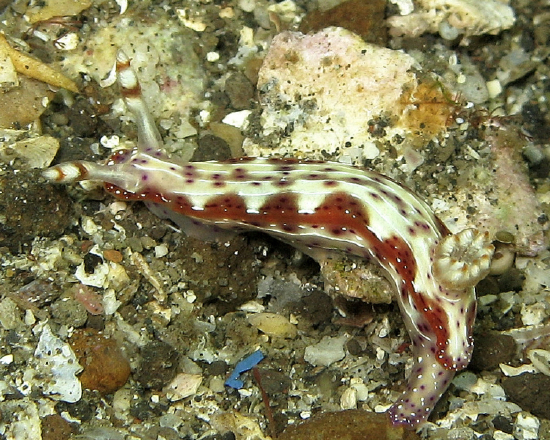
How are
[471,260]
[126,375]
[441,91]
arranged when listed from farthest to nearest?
[441,91] → [126,375] → [471,260]

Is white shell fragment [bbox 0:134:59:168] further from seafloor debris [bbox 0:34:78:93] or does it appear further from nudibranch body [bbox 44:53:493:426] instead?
seafloor debris [bbox 0:34:78:93]

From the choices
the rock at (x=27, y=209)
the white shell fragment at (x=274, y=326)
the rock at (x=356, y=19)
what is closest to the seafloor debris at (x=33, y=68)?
the rock at (x=27, y=209)

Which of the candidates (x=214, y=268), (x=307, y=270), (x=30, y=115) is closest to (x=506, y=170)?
(x=307, y=270)

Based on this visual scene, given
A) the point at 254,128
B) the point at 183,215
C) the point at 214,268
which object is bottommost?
the point at 214,268

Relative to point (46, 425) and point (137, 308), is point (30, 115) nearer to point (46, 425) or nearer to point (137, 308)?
point (137, 308)

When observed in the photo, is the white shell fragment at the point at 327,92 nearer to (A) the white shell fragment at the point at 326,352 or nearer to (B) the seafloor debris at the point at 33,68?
(A) the white shell fragment at the point at 326,352

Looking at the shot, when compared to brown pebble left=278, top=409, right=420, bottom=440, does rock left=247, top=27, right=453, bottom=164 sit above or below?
above

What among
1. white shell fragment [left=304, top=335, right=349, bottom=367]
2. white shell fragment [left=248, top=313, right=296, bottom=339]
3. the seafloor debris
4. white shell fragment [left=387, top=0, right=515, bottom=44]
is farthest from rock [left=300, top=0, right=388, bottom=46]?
white shell fragment [left=304, top=335, right=349, bottom=367]
